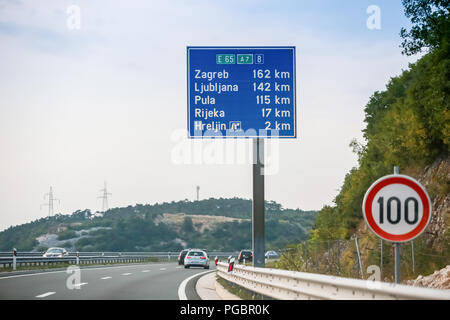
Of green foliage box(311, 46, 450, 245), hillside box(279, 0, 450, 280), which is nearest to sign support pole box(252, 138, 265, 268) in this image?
hillside box(279, 0, 450, 280)

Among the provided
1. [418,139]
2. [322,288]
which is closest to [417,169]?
[418,139]

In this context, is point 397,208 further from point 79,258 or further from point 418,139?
point 79,258

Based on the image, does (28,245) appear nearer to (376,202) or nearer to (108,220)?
(108,220)

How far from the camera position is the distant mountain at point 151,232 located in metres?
155

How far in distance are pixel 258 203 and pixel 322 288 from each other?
36.7ft

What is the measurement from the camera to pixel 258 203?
21047mm

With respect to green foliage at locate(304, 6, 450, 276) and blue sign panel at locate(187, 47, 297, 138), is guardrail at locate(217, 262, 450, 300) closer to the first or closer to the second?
blue sign panel at locate(187, 47, 297, 138)

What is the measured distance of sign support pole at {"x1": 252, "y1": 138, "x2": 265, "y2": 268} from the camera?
67.7 ft

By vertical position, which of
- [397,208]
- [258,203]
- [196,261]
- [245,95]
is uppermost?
[245,95]

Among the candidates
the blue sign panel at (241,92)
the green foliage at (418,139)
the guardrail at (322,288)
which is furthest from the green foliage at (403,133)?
the guardrail at (322,288)

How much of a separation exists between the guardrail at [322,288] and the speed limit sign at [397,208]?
752 mm

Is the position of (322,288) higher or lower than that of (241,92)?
lower

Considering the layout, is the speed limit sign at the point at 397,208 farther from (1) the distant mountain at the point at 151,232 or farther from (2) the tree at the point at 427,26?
(1) the distant mountain at the point at 151,232
